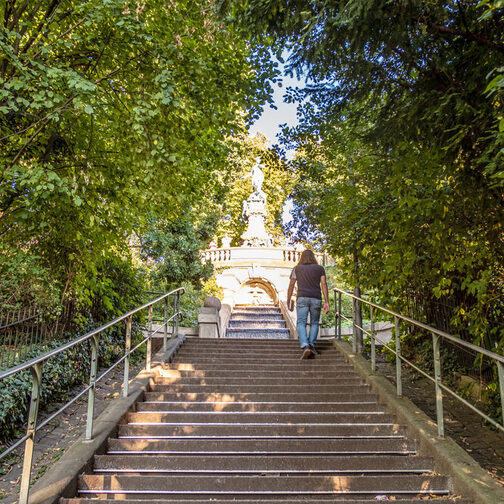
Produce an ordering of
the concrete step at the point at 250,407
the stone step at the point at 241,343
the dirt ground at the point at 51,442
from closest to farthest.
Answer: the dirt ground at the point at 51,442
the concrete step at the point at 250,407
the stone step at the point at 241,343

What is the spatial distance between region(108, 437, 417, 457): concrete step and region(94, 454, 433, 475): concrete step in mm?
Result: 259

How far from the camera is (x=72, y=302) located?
7.35 m

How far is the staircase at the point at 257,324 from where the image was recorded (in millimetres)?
13781

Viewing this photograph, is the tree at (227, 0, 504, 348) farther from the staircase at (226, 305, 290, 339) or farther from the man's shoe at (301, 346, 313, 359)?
the staircase at (226, 305, 290, 339)

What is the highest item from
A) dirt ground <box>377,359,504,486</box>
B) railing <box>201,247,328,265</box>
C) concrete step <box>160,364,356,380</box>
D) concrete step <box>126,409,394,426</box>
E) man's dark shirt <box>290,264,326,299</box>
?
railing <box>201,247,328,265</box>

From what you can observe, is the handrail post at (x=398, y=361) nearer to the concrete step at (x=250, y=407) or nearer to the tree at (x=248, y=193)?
the concrete step at (x=250, y=407)

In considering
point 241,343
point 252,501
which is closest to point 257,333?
point 241,343

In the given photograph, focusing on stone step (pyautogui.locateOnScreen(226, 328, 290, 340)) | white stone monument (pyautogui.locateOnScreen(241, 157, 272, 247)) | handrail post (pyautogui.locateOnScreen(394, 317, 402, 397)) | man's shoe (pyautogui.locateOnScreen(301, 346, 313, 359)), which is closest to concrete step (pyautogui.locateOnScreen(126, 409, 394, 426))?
handrail post (pyautogui.locateOnScreen(394, 317, 402, 397))

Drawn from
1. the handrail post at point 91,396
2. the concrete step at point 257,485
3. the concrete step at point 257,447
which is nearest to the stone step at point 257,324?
the concrete step at point 257,447

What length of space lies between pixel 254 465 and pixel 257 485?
0.31 m

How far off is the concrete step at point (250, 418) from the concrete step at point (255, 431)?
0.67 ft

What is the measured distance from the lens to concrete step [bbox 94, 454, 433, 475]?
338cm

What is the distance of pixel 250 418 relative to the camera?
4398mm

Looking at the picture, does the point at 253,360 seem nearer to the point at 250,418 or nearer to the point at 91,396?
the point at 250,418
